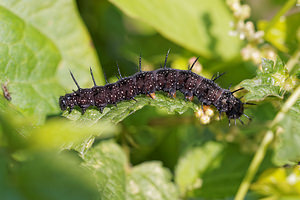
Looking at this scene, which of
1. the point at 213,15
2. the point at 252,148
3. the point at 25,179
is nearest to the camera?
the point at 25,179

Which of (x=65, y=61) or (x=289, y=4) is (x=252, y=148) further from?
(x=65, y=61)

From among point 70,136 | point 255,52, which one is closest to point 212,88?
point 255,52

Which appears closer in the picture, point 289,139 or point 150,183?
point 289,139

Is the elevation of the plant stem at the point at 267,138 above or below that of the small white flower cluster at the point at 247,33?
below

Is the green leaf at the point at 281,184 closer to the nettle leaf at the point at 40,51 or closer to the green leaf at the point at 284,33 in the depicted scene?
the green leaf at the point at 284,33

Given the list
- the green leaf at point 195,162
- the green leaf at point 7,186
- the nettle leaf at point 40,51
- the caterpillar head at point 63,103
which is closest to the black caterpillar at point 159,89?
the caterpillar head at point 63,103

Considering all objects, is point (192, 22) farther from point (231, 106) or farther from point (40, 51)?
point (40, 51)

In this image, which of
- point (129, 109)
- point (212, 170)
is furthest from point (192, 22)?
point (129, 109)
